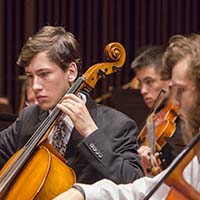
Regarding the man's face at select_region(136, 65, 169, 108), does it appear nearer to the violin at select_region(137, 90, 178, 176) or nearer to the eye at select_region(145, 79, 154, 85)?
the eye at select_region(145, 79, 154, 85)

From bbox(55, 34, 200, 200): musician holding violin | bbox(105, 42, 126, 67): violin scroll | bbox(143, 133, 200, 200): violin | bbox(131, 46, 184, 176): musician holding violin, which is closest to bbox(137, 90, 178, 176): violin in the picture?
bbox(131, 46, 184, 176): musician holding violin

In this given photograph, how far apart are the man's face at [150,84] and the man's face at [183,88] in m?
1.53

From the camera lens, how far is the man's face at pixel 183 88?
214 cm

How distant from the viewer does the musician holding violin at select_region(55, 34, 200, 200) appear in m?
1.38

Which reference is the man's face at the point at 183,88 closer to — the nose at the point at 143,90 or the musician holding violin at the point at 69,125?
the musician holding violin at the point at 69,125

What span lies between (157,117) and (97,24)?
2.87m

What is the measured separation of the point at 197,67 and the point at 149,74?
1852mm

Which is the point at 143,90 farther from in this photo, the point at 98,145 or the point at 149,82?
the point at 98,145

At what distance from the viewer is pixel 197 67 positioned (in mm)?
2285

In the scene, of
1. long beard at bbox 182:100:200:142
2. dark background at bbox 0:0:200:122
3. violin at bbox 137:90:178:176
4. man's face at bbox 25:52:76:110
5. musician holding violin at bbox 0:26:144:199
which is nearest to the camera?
long beard at bbox 182:100:200:142

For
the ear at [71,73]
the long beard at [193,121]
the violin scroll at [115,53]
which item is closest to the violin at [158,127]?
the ear at [71,73]

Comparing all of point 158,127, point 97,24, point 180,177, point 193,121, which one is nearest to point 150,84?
point 158,127

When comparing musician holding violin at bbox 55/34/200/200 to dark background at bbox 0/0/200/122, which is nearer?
musician holding violin at bbox 55/34/200/200

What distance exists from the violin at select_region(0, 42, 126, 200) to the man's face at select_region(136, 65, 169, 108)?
161cm
